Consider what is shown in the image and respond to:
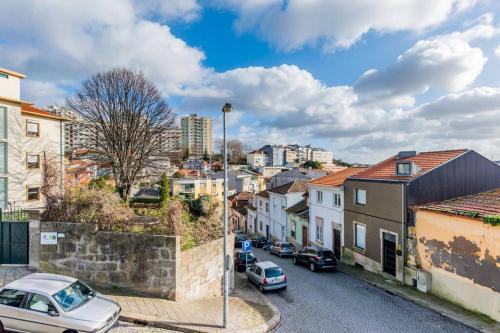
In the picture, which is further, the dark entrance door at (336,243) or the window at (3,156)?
the dark entrance door at (336,243)

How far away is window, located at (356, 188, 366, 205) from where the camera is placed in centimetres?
2133

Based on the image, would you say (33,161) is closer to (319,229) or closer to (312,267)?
(312,267)

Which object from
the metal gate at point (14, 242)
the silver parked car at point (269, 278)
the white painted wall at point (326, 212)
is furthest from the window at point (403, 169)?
the metal gate at point (14, 242)

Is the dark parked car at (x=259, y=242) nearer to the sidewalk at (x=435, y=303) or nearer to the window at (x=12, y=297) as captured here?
the sidewalk at (x=435, y=303)

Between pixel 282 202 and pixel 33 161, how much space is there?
2490 cm

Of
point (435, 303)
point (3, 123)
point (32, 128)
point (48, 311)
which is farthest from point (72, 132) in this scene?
point (435, 303)

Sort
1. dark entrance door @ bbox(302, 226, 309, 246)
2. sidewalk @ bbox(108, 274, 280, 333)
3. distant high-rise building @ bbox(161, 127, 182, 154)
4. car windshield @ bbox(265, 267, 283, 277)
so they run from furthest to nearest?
distant high-rise building @ bbox(161, 127, 182, 154) < dark entrance door @ bbox(302, 226, 309, 246) < car windshield @ bbox(265, 267, 283, 277) < sidewalk @ bbox(108, 274, 280, 333)

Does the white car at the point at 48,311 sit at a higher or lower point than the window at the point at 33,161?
lower

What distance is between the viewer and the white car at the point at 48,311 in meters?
7.92

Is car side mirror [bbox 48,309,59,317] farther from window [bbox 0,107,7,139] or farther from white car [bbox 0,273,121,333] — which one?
window [bbox 0,107,7,139]

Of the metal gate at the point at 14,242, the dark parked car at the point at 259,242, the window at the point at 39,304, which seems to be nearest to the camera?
the window at the point at 39,304

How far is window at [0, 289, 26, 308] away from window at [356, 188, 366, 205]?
1887cm

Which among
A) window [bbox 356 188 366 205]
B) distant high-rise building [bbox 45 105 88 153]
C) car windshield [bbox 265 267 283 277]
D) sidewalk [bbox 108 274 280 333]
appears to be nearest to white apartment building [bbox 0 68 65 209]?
distant high-rise building [bbox 45 105 88 153]

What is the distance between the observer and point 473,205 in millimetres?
15086
